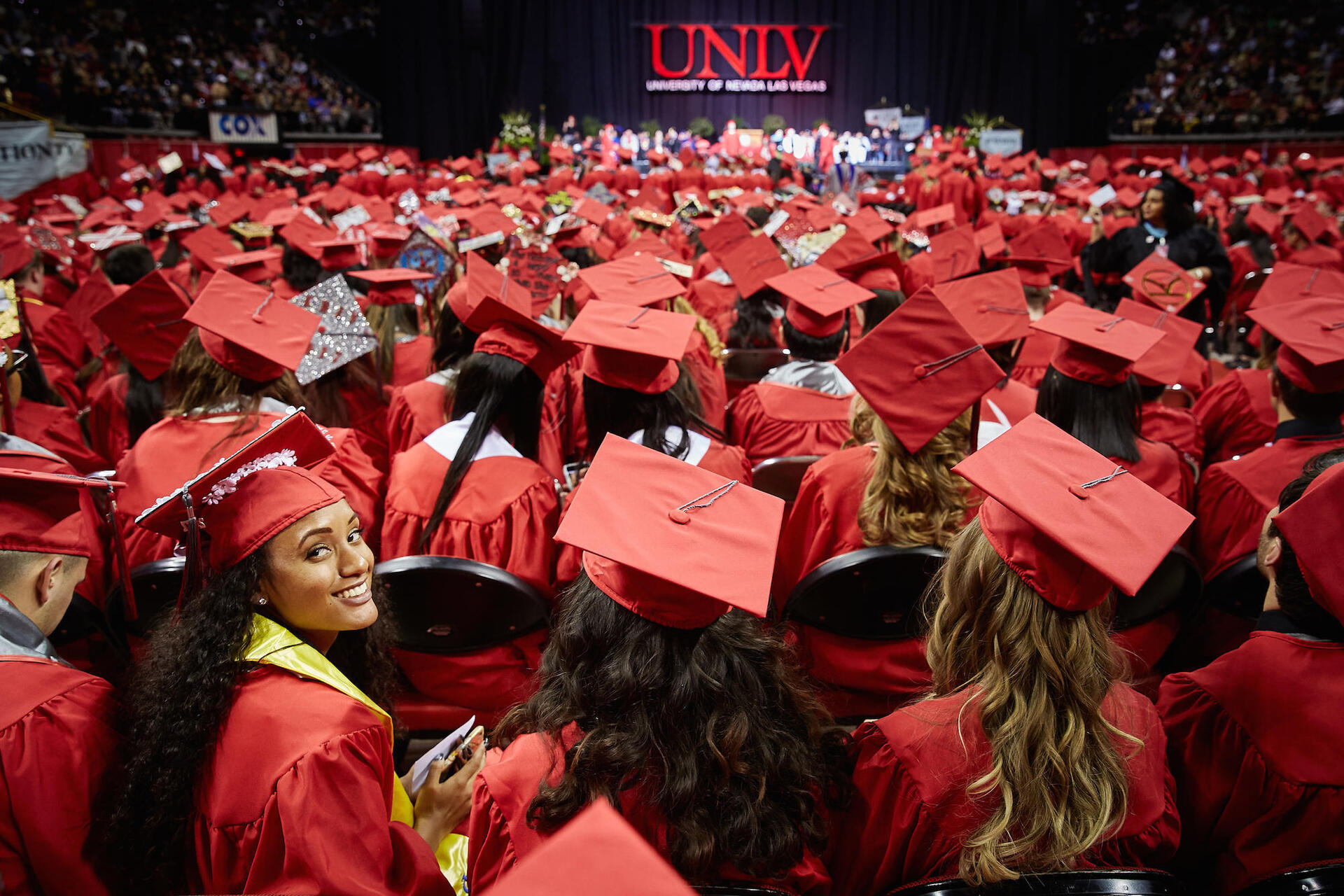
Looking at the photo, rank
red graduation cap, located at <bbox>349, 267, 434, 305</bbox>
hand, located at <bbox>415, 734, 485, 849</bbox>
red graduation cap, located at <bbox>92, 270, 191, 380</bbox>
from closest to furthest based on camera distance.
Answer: hand, located at <bbox>415, 734, 485, 849</bbox>
red graduation cap, located at <bbox>92, 270, 191, 380</bbox>
red graduation cap, located at <bbox>349, 267, 434, 305</bbox>

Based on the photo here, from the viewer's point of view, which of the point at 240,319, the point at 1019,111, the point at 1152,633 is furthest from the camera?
the point at 1019,111

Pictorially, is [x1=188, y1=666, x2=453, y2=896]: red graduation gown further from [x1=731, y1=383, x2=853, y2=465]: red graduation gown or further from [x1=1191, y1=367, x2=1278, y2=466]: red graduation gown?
[x1=1191, y1=367, x2=1278, y2=466]: red graduation gown

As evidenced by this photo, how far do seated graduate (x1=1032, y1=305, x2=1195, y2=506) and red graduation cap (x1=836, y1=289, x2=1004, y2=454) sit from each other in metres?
0.67

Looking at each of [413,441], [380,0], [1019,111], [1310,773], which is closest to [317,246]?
[413,441]

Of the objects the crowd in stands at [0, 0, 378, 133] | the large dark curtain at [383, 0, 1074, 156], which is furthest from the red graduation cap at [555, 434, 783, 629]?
the large dark curtain at [383, 0, 1074, 156]

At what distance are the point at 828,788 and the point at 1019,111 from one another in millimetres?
23610

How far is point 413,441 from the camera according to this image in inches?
127

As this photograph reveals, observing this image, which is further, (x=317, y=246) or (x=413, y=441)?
(x=317, y=246)

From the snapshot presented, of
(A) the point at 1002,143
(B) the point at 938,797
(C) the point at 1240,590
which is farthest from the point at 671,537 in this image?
(A) the point at 1002,143

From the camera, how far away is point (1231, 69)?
18.9 m

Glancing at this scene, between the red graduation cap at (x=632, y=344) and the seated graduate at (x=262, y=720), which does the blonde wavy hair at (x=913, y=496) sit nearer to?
the red graduation cap at (x=632, y=344)

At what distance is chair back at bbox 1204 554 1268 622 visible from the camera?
2.04m

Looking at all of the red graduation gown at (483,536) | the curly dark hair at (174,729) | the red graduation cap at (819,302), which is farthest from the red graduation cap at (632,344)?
the curly dark hair at (174,729)

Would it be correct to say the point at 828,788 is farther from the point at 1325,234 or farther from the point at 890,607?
the point at 1325,234
